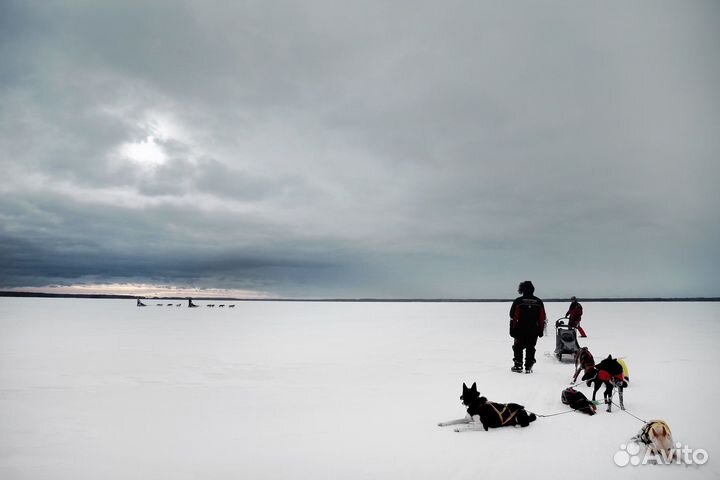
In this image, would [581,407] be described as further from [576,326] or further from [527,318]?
[576,326]

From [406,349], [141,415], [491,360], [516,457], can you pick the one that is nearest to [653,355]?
[491,360]

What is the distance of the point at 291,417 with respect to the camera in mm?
6242

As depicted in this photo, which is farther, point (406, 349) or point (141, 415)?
point (406, 349)

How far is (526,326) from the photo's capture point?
958 centimetres

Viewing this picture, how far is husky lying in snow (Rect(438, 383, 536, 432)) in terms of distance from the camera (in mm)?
5535

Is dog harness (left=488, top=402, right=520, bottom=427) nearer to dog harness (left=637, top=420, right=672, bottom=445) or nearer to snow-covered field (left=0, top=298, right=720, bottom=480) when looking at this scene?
snow-covered field (left=0, top=298, right=720, bottom=480)

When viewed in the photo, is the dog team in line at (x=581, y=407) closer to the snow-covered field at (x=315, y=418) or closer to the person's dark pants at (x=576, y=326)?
the snow-covered field at (x=315, y=418)

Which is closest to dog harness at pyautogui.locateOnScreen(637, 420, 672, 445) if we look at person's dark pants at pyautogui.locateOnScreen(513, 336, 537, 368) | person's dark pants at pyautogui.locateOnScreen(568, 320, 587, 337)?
person's dark pants at pyautogui.locateOnScreen(513, 336, 537, 368)

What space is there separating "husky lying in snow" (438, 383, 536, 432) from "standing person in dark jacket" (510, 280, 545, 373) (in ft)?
13.2

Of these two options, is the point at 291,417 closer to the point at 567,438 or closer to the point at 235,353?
the point at 567,438

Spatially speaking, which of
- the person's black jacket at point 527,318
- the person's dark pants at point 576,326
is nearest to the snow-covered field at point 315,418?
the person's black jacket at point 527,318

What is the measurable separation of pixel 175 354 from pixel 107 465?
28.7 feet

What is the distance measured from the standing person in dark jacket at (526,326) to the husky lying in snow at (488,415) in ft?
13.2

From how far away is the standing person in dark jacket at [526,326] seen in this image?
9.50 metres
